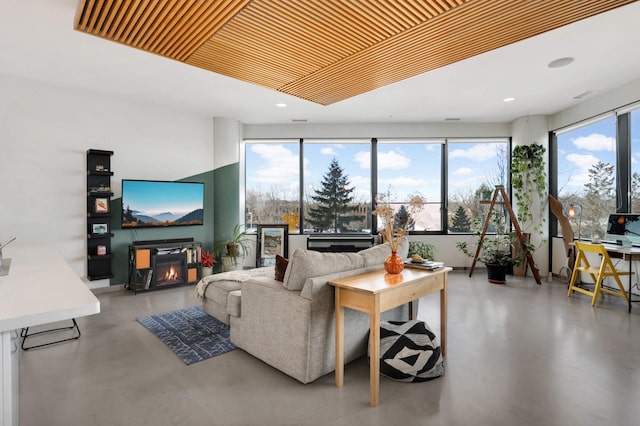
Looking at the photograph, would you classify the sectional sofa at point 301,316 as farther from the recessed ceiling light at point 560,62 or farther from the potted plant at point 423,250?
the potted plant at point 423,250

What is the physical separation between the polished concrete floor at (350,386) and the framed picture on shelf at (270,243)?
283 centimetres

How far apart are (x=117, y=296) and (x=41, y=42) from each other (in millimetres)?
3095

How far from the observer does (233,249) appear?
5770 millimetres

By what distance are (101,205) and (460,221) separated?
593 cm

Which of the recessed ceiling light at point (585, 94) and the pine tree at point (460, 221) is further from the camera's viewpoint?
the pine tree at point (460, 221)

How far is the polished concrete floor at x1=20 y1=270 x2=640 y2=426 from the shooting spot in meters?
2.00

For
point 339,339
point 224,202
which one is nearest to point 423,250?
point 224,202

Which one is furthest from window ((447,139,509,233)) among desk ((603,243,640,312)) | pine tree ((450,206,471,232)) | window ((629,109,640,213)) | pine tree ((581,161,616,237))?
desk ((603,243,640,312))

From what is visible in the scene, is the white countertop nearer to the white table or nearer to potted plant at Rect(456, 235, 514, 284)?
the white table

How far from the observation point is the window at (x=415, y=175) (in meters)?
6.55

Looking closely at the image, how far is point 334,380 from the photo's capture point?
242cm

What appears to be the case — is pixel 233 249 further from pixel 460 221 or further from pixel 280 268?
pixel 460 221

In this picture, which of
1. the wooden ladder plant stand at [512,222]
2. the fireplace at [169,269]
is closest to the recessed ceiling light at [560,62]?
the wooden ladder plant stand at [512,222]

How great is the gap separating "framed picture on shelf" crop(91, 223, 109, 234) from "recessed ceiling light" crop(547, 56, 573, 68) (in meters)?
5.83
